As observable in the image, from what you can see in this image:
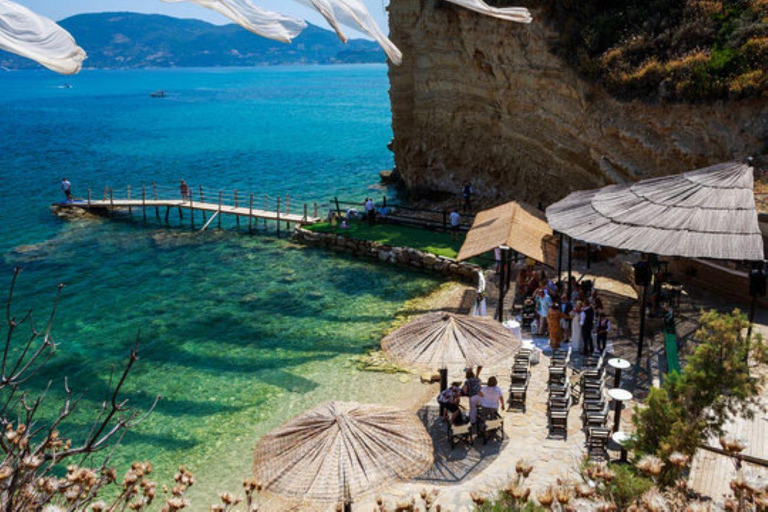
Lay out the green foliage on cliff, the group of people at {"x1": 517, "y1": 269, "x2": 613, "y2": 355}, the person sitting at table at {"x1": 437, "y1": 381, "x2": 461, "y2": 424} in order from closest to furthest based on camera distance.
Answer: the person sitting at table at {"x1": 437, "y1": 381, "x2": 461, "y2": 424} → the group of people at {"x1": 517, "y1": 269, "x2": 613, "y2": 355} → the green foliage on cliff

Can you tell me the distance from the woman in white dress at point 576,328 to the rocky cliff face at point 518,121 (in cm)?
866

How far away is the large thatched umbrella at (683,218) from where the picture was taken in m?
13.5

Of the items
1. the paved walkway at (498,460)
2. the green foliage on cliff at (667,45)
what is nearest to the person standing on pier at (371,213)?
the green foliage on cliff at (667,45)

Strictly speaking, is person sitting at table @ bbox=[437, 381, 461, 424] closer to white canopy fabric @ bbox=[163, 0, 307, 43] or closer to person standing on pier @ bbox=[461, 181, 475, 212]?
white canopy fabric @ bbox=[163, 0, 307, 43]

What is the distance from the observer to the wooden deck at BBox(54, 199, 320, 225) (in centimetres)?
3440

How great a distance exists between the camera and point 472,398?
507 inches

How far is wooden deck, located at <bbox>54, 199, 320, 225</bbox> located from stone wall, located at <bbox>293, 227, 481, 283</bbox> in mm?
1716

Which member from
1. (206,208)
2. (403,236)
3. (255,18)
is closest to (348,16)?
(255,18)

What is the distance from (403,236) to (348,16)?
20701 mm

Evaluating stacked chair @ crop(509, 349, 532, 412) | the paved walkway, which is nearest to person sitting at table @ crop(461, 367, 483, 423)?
the paved walkway

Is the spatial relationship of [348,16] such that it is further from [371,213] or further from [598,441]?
[371,213]

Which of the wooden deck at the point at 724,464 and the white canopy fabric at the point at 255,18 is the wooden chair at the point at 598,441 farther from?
the white canopy fabric at the point at 255,18

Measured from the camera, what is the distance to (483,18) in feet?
99.4

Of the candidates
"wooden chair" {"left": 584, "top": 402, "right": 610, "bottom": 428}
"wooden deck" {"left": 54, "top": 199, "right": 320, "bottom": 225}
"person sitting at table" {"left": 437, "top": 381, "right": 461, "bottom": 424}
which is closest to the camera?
"wooden chair" {"left": 584, "top": 402, "right": 610, "bottom": 428}
